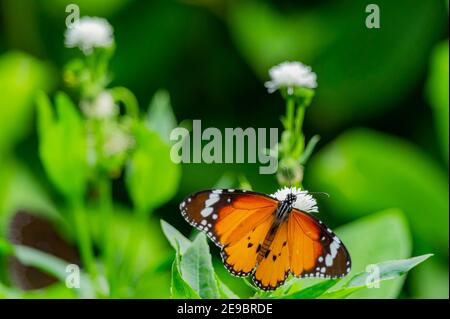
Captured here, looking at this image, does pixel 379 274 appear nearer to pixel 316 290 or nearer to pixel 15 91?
pixel 316 290

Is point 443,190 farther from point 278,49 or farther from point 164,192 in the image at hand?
point 164,192

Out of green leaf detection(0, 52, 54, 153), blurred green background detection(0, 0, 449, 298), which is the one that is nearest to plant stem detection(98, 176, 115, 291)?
blurred green background detection(0, 0, 449, 298)

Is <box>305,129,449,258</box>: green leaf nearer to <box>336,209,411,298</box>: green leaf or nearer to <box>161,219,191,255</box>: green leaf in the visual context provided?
<box>336,209,411,298</box>: green leaf
